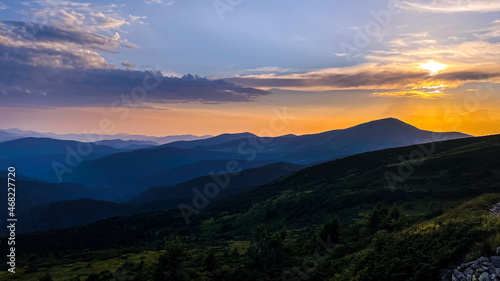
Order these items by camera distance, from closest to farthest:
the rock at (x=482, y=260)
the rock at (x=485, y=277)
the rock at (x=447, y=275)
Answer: the rock at (x=485, y=277) → the rock at (x=482, y=260) → the rock at (x=447, y=275)

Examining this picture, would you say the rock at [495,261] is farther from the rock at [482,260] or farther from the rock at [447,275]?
the rock at [447,275]

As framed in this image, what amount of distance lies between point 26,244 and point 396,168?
155 meters

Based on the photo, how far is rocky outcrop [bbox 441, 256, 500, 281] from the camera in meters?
11.6

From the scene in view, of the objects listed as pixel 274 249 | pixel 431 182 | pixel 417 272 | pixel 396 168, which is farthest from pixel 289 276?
pixel 396 168

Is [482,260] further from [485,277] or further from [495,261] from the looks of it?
[485,277]

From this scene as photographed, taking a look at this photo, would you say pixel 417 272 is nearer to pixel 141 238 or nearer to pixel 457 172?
pixel 457 172

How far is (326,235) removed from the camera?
38.8 meters

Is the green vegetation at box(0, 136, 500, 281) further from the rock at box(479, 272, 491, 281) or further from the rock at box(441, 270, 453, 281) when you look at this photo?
the rock at box(479, 272, 491, 281)

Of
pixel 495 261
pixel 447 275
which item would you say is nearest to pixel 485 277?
pixel 495 261

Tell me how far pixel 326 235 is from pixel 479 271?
27.5m

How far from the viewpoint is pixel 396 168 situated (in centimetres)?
12531

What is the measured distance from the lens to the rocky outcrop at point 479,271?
1159 centimetres

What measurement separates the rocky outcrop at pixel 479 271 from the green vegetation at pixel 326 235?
3.00 ft

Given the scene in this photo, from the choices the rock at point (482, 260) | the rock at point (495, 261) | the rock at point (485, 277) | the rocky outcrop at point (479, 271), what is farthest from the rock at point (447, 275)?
the rock at point (485, 277)
